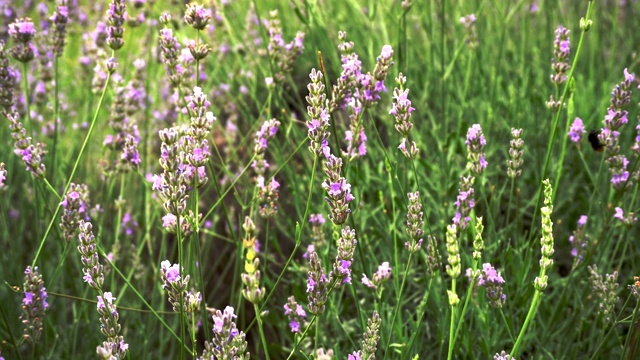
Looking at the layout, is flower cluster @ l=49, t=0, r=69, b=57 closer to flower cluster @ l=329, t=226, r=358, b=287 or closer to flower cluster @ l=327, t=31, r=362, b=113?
flower cluster @ l=327, t=31, r=362, b=113

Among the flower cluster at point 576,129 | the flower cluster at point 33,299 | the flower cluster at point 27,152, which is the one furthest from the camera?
the flower cluster at point 576,129

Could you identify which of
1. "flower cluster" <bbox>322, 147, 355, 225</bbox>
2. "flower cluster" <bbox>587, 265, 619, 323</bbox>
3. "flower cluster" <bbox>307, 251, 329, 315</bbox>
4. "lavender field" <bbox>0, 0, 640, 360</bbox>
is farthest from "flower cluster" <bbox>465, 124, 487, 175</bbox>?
"flower cluster" <bbox>307, 251, 329, 315</bbox>

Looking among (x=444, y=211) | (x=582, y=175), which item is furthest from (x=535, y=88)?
(x=444, y=211)

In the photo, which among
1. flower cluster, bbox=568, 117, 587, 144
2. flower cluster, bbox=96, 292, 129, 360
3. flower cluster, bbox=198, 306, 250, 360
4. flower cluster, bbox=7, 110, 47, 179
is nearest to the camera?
flower cluster, bbox=198, 306, 250, 360

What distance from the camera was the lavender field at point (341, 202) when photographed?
159 centimetres

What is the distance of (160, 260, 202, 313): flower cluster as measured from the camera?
145cm

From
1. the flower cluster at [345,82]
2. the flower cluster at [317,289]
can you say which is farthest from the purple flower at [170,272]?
the flower cluster at [345,82]

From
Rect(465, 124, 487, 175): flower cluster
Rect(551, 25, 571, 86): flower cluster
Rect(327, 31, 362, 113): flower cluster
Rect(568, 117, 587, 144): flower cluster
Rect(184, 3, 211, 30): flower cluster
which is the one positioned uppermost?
Rect(184, 3, 211, 30): flower cluster

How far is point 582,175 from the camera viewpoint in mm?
2734

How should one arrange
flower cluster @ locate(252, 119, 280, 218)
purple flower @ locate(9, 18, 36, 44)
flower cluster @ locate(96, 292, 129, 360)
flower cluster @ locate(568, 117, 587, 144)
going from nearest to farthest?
flower cluster @ locate(96, 292, 129, 360)
flower cluster @ locate(252, 119, 280, 218)
purple flower @ locate(9, 18, 36, 44)
flower cluster @ locate(568, 117, 587, 144)

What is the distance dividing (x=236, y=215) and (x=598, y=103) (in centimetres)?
158

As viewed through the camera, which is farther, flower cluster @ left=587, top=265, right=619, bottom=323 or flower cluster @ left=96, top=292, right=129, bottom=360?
flower cluster @ left=587, top=265, right=619, bottom=323

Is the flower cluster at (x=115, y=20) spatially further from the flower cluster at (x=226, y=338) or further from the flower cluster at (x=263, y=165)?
the flower cluster at (x=226, y=338)

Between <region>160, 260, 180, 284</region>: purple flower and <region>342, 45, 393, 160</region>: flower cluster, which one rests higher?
<region>342, 45, 393, 160</region>: flower cluster
